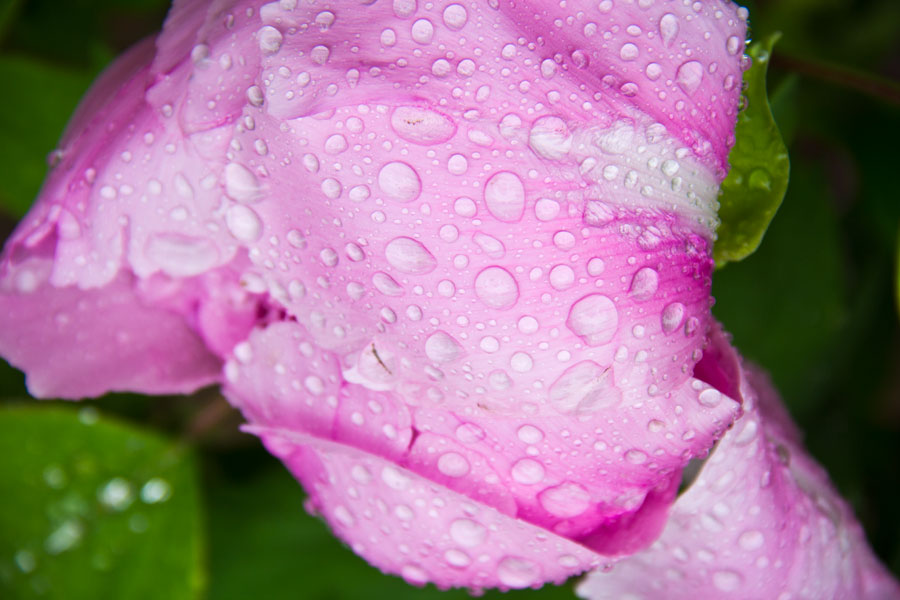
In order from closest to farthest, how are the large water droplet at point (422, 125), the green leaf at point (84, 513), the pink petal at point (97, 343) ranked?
the large water droplet at point (422, 125) → the pink petal at point (97, 343) → the green leaf at point (84, 513)

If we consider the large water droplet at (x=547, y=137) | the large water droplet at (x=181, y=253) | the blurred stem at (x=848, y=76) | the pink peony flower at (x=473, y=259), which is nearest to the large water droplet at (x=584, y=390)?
the pink peony flower at (x=473, y=259)

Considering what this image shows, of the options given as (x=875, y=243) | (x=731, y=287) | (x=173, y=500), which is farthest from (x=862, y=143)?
(x=173, y=500)

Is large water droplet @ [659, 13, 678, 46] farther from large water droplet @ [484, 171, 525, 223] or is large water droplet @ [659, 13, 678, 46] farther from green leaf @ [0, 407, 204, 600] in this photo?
green leaf @ [0, 407, 204, 600]

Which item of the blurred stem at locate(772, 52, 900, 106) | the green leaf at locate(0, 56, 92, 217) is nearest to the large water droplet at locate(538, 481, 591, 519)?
the blurred stem at locate(772, 52, 900, 106)

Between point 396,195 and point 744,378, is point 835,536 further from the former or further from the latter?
point 396,195

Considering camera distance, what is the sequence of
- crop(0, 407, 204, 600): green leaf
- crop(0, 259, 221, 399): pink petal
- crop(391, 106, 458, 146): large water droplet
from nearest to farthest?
crop(391, 106, 458, 146): large water droplet
crop(0, 259, 221, 399): pink petal
crop(0, 407, 204, 600): green leaf

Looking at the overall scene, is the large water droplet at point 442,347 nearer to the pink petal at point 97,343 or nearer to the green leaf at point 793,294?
the pink petal at point 97,343

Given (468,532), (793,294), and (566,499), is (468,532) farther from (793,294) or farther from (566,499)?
(793,294)
